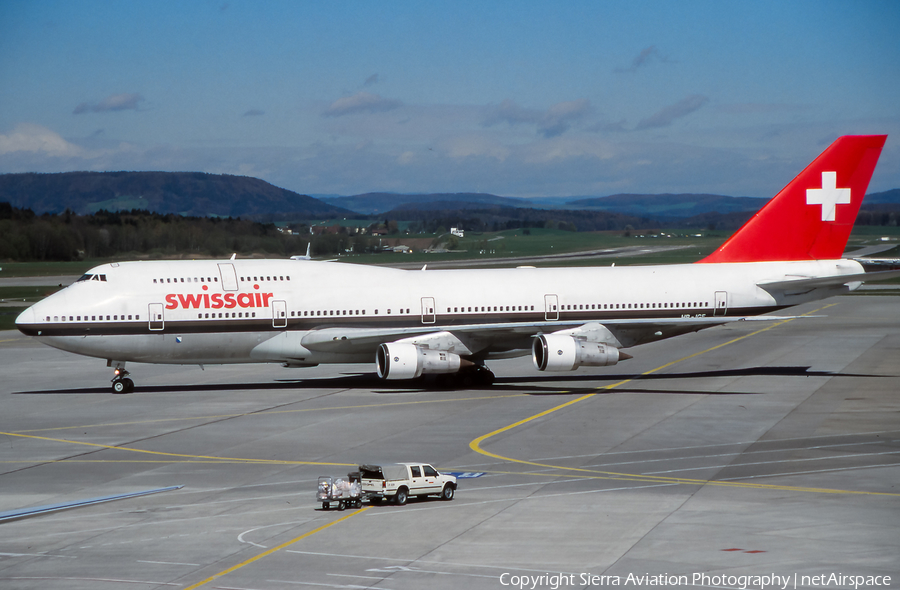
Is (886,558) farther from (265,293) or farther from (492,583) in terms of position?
(265,293)

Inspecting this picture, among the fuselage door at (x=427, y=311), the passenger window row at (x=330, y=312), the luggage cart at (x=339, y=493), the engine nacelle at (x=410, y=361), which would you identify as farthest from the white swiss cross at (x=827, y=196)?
the luggage cart at (x=339, y=493)

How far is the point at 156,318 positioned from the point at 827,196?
1137 inches

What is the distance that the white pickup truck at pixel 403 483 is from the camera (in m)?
19.9

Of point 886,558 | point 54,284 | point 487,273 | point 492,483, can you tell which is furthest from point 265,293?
point 54,284

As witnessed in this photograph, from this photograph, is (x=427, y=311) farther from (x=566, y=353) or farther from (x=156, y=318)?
(x=156, y=318)

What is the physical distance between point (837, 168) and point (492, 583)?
3319cm

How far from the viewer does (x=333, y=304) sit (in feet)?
123

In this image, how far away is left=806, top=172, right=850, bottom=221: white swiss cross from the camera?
1645 inches

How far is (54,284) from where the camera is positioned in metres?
99.4

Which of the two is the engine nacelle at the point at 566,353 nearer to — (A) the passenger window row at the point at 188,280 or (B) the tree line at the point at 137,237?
(A) the passenger window row at the point at 188,280

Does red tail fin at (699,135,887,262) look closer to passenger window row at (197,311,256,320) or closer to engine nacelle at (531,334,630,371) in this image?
engine nacelle at (531,334,630,371)

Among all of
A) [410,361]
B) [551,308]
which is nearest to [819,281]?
[551,308]

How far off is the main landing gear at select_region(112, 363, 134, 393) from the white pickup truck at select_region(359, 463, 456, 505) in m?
20.5

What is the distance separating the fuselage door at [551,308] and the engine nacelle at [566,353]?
2.88m
